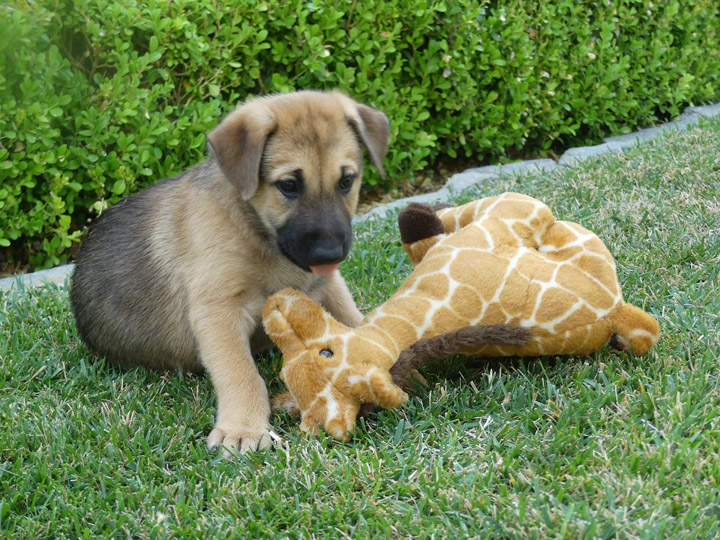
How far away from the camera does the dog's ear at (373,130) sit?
3.34m

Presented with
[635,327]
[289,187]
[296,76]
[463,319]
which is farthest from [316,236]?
[296,76]

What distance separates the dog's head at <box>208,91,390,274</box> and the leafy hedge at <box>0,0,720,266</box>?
2.21 m

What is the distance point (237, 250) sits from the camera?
316cm

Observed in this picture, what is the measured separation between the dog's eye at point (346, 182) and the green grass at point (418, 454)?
895mm

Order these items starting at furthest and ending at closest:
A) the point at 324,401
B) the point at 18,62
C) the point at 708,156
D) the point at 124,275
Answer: the point at 708,156 < the point at 18,62 < the point at 124,275 < the point at 324,401

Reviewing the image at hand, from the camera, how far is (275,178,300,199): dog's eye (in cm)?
307

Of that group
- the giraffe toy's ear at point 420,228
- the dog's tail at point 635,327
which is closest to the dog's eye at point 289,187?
the giraffe toy's ear at point 420,228

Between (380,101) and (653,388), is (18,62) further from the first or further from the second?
(653,388)

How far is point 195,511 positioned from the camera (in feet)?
7.79

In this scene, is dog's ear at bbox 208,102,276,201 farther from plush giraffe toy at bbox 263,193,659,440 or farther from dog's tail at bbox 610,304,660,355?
dog's tail at bbox 610,304,660,355

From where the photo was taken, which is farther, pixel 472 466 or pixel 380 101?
pixel 380 101

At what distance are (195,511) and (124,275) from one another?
1.55m

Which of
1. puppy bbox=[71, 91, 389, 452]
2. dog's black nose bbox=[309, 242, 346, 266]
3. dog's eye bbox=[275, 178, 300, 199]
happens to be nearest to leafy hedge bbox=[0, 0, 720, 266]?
puppy bbox=[71, 91, 389, 452]

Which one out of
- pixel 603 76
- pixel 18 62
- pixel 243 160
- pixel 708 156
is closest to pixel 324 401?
pixel 243 160
